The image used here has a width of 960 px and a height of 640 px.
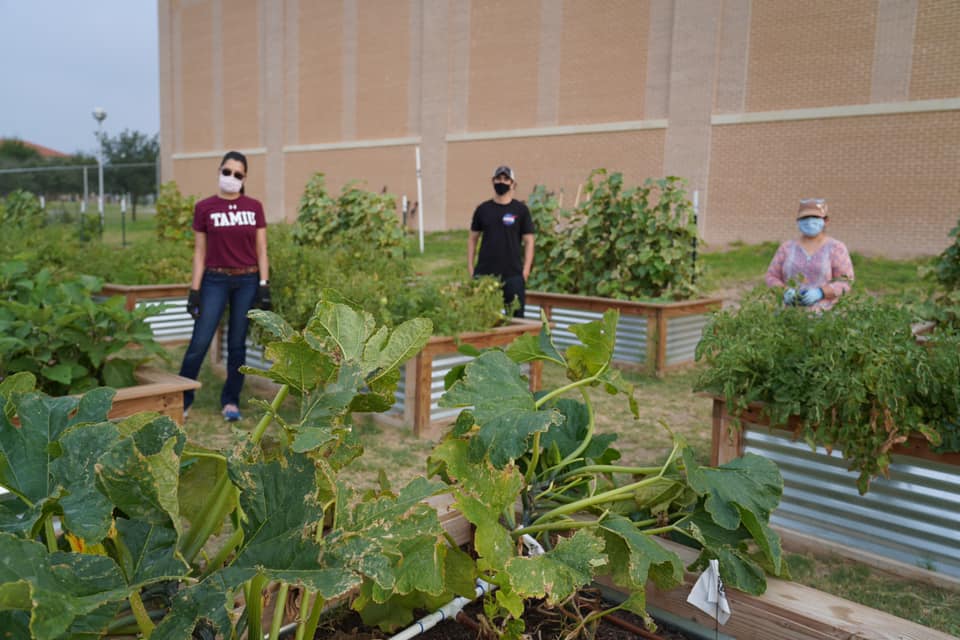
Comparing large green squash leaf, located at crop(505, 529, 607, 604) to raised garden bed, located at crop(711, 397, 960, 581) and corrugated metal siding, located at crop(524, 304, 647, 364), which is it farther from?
corrugated metal siding, located at crop(524, 304, 647, 364)

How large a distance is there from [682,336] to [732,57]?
12.6 meters

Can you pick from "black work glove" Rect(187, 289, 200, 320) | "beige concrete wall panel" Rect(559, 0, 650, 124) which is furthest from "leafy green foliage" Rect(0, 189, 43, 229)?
"beige concrete wall panel" Rect(559, 0, 650, 124)

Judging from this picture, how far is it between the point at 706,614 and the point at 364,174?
83.2ft

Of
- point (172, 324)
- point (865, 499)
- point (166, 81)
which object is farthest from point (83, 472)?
point (166, 81)

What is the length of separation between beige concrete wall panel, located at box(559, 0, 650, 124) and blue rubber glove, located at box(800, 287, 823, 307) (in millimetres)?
15325

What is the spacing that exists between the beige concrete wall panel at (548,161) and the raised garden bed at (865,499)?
14880 mm

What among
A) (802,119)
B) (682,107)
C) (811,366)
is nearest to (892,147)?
(802,119)

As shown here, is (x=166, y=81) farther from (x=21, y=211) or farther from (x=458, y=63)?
(x=21, y=211)

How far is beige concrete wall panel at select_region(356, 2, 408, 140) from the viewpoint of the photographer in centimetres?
2456

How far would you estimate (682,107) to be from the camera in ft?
62.2

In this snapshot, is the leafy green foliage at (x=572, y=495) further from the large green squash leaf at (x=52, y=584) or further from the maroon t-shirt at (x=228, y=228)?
the maroon t-shirt at (x=228, y=228)

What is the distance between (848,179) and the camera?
16969 mm

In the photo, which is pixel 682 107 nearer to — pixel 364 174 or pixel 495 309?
pixel 364 174

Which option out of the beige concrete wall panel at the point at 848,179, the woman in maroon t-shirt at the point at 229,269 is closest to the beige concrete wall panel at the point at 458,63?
the beige concrete wall panel at the point at 848,179
